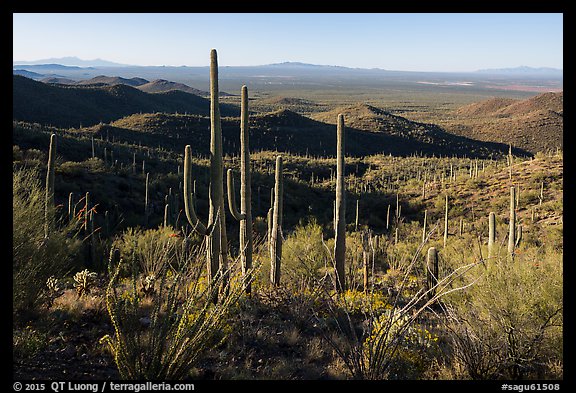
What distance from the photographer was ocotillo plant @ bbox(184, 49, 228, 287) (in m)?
6.88

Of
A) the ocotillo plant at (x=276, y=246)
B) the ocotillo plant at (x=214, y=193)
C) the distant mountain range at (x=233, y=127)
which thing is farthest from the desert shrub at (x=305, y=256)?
the distant mountain range at (x=233, y=127)

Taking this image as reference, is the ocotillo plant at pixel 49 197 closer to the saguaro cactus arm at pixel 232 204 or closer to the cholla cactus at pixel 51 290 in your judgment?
the cholla cactus at pixel 51 290

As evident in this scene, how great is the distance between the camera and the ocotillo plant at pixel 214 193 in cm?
688

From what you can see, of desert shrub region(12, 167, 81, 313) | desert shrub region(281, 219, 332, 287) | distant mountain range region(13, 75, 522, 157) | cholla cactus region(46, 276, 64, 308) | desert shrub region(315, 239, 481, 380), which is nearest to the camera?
desert shrub region(315, 239, 481, 380)

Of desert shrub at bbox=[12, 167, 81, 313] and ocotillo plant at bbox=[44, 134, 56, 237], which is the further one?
ocotillo plant at bbox=[44, 134, 56, 237]

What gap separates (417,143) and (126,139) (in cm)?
3731

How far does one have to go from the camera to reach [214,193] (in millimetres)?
6977

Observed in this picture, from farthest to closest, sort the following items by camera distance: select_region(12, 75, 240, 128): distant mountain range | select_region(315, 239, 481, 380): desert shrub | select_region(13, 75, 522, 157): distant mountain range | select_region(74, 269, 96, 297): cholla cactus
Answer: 1. select_region(12, 75, 240, 128): distant mountain range
2. select_region(13, 75, 522, 157): distant mountain range
3. select_region(74, 269, 96, 297): cholla cactus
4. select_region(315, 239, 481, 380): desert shrub

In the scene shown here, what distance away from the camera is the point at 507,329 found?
5039mm

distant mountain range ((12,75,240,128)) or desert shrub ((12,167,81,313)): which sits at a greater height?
distant mountain range ((12,75,240,128))

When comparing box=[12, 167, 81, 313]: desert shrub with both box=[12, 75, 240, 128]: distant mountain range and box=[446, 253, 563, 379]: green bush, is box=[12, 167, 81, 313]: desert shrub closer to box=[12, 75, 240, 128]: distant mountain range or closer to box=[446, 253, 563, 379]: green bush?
box=[446, 253, 563, 379]: green bush

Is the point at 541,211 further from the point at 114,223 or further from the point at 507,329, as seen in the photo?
the point at 114,223

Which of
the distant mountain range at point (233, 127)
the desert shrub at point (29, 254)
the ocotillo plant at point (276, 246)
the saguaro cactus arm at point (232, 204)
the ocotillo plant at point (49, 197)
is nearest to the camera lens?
the desert shrub at point (29, 254)

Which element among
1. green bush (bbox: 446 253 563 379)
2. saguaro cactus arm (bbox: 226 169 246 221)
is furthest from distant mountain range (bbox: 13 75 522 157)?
green bush (bbox: 446 253 563 379)
